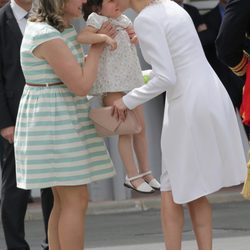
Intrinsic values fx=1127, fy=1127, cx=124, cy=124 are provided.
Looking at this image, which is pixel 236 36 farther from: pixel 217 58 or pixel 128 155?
pixel 217 58

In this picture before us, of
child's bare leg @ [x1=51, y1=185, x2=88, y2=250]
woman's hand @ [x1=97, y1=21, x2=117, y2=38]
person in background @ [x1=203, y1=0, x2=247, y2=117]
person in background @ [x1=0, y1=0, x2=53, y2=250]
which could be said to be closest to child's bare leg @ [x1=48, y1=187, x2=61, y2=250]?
child's bare leg @ [x1=51, y1=185, x2=88, y2=250]

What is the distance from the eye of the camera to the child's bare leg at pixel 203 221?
6531 mm

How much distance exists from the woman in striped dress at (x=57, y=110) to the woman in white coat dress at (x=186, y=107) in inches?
10.5

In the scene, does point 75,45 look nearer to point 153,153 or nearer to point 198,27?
point 198,27

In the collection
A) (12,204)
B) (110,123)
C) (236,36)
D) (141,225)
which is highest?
(236,36)

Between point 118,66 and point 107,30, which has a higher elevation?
point 107,30

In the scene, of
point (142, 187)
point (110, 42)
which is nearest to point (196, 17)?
point (142, 187)

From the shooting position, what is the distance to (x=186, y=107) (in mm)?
6289

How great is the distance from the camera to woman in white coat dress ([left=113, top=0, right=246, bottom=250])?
245 inches

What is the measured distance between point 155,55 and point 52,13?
0.64m

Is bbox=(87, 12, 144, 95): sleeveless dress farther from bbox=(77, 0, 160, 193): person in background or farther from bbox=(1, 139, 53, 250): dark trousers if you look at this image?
bbox=(1, 139, 53, 250): dark trousers

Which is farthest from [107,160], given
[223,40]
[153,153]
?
[153,153]

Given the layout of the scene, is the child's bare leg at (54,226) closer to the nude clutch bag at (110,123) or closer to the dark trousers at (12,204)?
the nude clutch bag at (110,123)

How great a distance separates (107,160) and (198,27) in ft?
15.2
